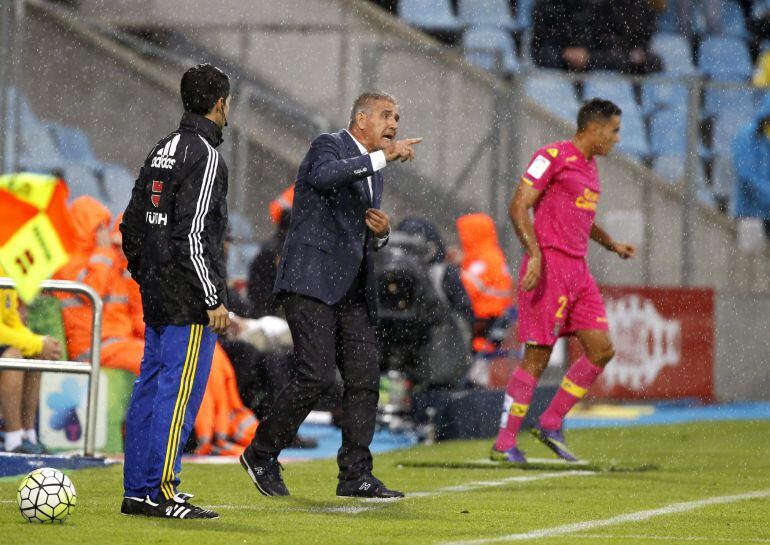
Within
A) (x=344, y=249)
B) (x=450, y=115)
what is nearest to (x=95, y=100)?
(x=450, y=115)

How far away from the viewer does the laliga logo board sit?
16.1 m

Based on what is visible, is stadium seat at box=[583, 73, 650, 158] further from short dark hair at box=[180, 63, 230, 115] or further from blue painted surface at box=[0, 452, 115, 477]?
short dark hair at box=[180, 63, 230, 115]

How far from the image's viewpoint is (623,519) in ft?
23.0

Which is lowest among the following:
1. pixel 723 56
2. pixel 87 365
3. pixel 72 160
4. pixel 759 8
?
pixel 87 365

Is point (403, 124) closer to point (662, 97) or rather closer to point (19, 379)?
point (662, 97)

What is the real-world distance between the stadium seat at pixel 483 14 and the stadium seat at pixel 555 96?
11.9ft

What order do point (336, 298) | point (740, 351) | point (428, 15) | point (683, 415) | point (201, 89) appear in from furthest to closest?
1. point (428, 15)
2. point (740, 351)
3. point (683, 415)
4. point (336, 298)
5. point (201, 89)

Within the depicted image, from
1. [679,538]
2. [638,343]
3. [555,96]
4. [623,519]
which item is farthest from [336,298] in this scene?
[638,343]

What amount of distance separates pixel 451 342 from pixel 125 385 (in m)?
2.90

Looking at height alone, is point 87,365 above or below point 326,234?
below

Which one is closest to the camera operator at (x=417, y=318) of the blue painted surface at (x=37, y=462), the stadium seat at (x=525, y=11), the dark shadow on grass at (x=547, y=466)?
the dark shadow on grass at (x=547, y=466)

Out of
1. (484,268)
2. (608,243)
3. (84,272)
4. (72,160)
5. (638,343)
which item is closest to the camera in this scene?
(608,243)

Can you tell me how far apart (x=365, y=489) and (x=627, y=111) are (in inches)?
404

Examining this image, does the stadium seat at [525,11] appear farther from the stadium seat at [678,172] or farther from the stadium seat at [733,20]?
the stadium seat at [678,172]
